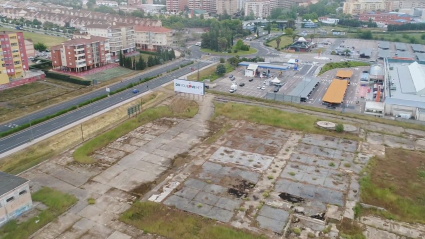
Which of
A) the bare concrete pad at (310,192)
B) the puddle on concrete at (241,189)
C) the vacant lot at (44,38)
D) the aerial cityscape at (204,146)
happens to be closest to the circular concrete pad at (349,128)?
the aerial cityscape at (204,146)

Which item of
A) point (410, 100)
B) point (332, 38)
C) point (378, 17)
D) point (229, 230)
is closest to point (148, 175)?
point (229, 230)

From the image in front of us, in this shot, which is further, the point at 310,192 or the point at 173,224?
the point at 310,192

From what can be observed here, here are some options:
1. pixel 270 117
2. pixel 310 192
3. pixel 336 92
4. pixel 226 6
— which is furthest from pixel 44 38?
pixel 310 192

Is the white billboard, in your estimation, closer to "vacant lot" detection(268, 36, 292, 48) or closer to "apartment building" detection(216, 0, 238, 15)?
"vacant lot" detection(268, 36, 292, 48)

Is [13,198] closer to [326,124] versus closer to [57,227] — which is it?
[57,227]

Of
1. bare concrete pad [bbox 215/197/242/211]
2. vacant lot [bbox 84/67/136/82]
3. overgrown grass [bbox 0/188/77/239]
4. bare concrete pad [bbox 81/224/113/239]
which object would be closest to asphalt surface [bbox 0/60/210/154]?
vacant lot [bbox 84/67/136/82]

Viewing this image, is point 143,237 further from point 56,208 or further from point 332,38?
point 332,38
